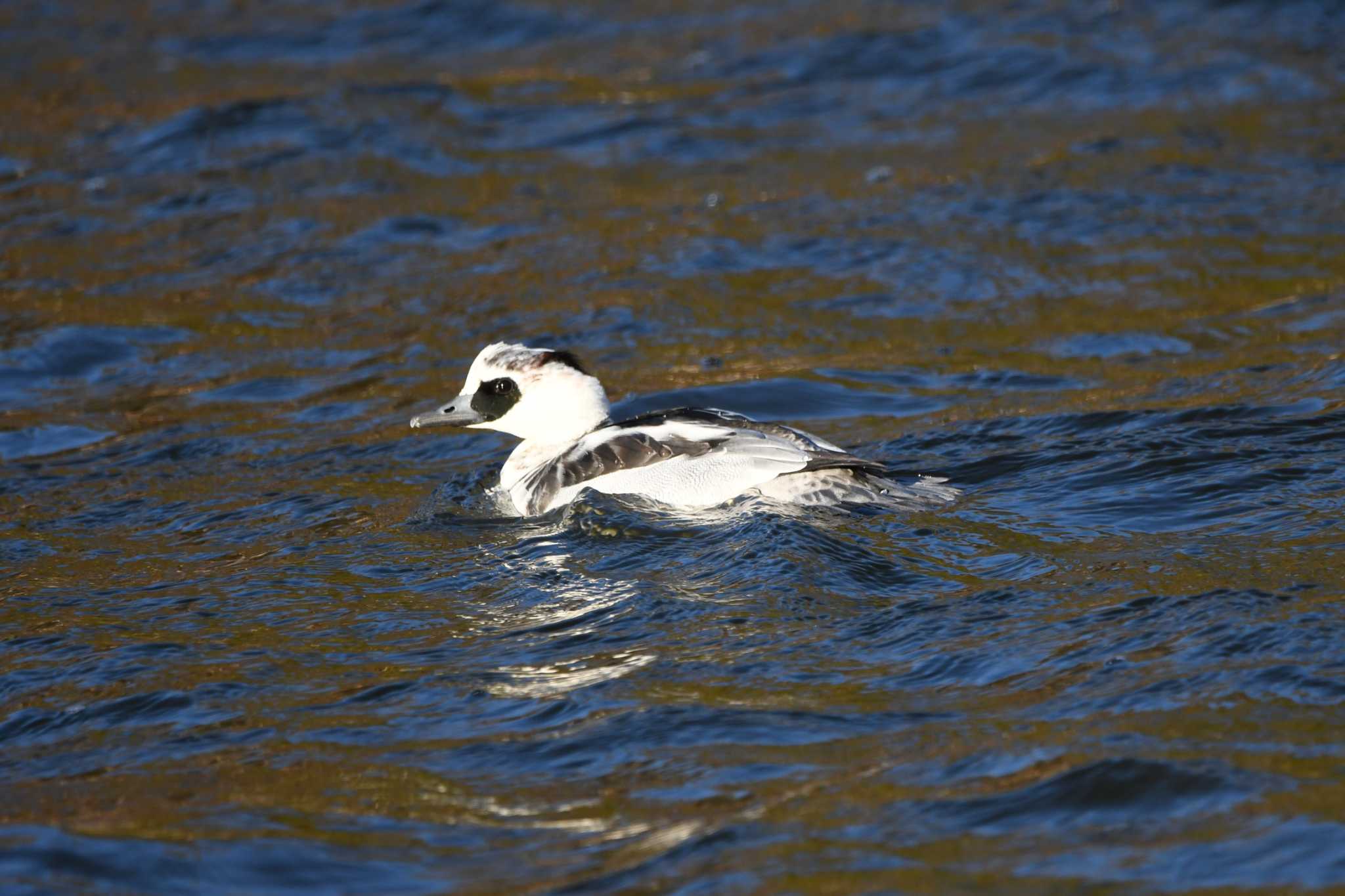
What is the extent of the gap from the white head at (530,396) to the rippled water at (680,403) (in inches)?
19.0

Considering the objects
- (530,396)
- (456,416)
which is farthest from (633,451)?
(456,416)

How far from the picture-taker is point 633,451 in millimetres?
7531

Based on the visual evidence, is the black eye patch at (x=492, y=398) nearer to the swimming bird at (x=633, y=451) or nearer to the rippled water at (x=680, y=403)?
the swimming bird at (x=633, y=451)

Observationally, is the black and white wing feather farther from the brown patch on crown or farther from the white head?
the brown patch on crown

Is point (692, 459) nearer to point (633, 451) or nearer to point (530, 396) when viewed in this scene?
point (633, 451)

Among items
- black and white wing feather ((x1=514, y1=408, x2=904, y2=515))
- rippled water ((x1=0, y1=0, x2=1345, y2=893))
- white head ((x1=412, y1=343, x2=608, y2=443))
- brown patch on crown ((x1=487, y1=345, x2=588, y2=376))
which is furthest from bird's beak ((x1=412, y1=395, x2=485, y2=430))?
black and white wing feather ((x1=514, y1=408, x2=904, y2=515))

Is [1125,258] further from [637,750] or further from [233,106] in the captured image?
[233,106]

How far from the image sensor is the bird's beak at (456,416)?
8.27 meters

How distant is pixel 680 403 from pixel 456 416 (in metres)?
1.99

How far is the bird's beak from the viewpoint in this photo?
827 cm

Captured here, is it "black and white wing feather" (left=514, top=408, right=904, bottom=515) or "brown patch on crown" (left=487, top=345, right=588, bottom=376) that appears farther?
"brown patch on crown" (left=487, top=345, right=588, bottom=376)

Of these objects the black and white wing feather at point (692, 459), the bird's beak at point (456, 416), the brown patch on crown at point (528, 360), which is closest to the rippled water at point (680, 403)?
the black and white wing feather at point (692, 459)

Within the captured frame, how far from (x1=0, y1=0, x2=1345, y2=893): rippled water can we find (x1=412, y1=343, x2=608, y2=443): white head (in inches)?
19.0

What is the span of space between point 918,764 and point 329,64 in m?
15.1
